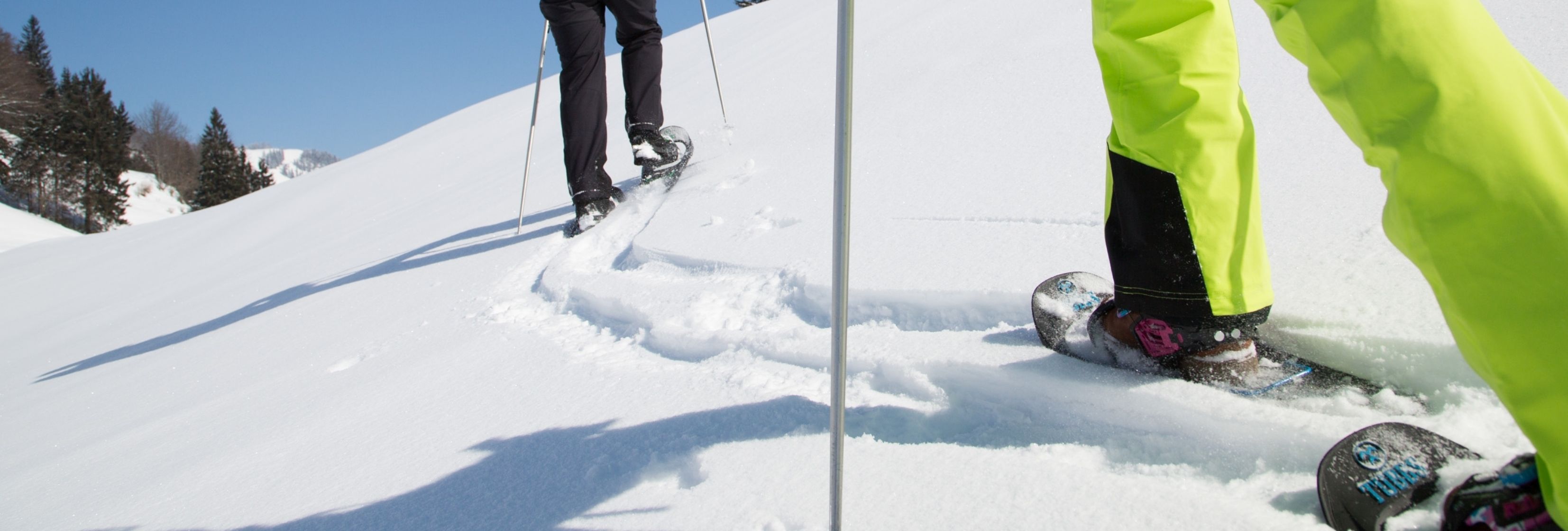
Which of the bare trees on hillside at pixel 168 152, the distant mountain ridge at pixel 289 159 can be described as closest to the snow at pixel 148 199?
the bare trees on hillside at pixel 168 152

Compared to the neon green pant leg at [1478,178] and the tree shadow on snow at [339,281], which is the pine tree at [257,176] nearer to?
the tree shadow on snow at [339,281]

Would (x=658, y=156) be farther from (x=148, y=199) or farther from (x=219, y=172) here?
(x=148, y=199)

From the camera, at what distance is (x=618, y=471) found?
0.92 metres

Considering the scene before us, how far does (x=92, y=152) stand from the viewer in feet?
106

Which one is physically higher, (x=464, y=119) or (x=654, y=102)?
(x=464, y=119)

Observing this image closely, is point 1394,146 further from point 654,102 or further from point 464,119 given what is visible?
point 464,119

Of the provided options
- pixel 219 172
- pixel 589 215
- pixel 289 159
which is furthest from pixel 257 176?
pixel 289 159

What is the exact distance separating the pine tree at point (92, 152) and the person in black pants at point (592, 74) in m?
36.3

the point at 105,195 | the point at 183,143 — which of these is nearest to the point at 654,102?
the point at 105,195

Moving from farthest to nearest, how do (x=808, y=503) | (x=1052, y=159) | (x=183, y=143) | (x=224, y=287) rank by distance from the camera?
(x=183, y=143) → (x=224, y=287) → (x=1052, y=159) → (x=808, y=503)

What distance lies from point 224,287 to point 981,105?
3.47 meters

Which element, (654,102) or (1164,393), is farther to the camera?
(654,102)

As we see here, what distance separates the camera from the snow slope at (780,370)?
0.80 meters

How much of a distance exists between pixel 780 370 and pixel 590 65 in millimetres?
1695
